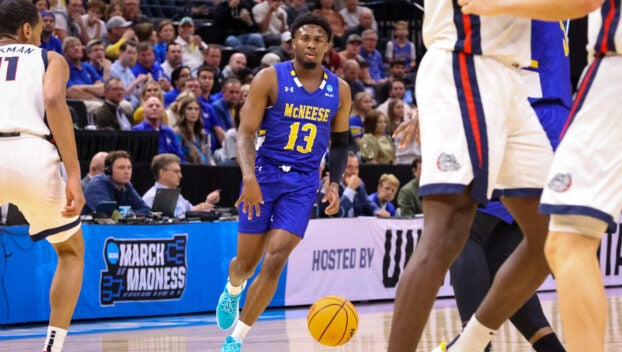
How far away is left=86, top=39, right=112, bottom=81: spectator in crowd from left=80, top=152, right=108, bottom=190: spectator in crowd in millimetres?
3683

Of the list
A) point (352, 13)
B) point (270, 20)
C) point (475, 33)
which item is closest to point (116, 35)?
point (270, 20)

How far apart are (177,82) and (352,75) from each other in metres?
3.46

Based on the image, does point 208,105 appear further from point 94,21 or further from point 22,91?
point 22,91

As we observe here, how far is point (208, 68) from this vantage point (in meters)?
14.9

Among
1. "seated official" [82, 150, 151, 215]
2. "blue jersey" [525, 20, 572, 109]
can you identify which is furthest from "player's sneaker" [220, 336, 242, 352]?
"seated official" [82, 150, 151, 215]

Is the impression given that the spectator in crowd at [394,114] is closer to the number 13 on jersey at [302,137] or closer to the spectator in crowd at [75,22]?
the spectator in crowd at [75,22]

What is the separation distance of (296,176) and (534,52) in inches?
117

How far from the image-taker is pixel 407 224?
1265 cm

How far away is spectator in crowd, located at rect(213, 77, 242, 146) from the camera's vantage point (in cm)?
1454

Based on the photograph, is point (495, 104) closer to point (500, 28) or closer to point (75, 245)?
point (500, 28)

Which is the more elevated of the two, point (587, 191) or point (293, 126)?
point (587, 191)

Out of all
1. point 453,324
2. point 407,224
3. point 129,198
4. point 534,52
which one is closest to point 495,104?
point 534,52

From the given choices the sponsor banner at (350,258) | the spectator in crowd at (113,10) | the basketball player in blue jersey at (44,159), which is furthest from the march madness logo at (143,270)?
the spectator in crowd at (113,10)

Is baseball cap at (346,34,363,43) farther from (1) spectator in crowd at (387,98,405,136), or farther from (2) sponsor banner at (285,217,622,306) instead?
(2) sponsor banner at (285,217,622,306)
